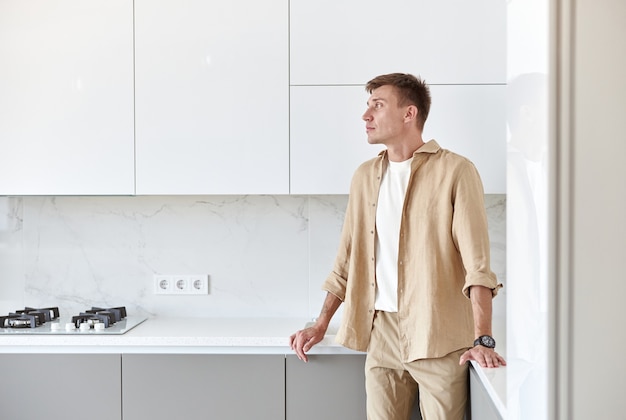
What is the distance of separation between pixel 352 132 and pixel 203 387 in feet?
3.57

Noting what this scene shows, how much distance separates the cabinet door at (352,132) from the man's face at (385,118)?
0.90 ft

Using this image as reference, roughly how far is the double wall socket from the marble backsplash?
24 millimetres

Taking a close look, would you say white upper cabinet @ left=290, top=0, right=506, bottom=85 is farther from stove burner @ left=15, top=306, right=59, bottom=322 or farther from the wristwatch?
stove burner @ left=15, top=306, right=59, bottom=322

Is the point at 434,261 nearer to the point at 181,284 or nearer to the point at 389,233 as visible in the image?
the point at 389,233

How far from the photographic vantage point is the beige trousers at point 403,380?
6.56ft

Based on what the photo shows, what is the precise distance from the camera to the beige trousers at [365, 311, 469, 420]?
1999mm

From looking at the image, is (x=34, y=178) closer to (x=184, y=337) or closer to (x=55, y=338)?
(x=55, y=338)

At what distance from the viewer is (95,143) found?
2.59m

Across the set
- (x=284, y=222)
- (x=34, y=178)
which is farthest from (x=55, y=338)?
(x=284, y=222)

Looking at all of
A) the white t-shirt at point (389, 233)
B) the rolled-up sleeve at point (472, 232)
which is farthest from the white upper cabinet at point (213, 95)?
the rolled-up sleeve at point (472, 232)

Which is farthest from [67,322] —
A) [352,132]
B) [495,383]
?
[495,383]

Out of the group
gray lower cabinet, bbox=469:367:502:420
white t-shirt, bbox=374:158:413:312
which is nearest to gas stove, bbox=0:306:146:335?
white t-shirt, bbox=374:158:413:312

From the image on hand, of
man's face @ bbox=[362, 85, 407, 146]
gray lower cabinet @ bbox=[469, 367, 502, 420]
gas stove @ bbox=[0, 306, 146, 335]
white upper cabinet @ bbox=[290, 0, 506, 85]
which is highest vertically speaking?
white upper cabinet @ bbox=[290, 0, 506, 85]

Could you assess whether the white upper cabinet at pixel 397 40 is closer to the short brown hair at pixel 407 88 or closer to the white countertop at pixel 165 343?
the short brown hair at pixel 407 88
